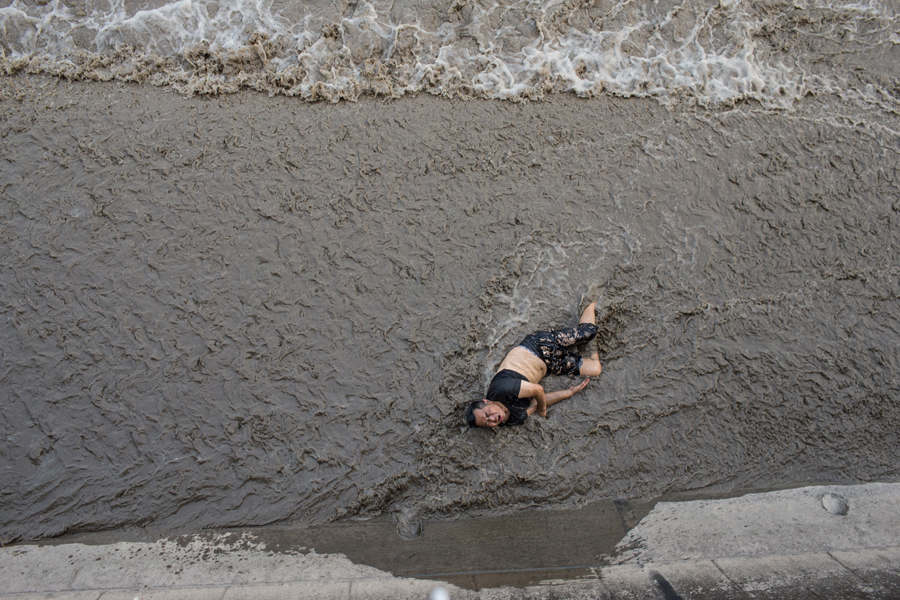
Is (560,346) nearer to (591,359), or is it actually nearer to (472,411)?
(591,359)

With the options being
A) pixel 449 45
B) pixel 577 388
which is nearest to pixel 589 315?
pixel 577 388

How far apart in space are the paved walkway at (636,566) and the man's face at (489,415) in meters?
0.77

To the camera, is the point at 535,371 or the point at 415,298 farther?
the point at 415,298

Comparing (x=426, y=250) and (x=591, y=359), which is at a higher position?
(x=426, y=250)

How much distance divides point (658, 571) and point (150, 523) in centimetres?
278

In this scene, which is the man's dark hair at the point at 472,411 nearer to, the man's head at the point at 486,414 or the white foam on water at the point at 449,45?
the man's head at the point at 486,414

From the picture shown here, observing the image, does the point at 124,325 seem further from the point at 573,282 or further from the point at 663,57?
the point at 663,57

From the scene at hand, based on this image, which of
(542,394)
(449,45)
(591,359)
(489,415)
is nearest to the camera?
(489,415)

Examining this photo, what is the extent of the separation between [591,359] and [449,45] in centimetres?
265

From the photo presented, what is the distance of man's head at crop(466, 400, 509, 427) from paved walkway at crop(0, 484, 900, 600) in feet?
2.53

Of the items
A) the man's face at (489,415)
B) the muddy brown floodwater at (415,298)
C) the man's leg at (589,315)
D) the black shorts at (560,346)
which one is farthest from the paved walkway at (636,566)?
the man's leg at (589,315)

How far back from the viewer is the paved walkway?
2.53 m

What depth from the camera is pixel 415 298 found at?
3.36 metres

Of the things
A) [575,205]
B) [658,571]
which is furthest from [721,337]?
[658,571]
